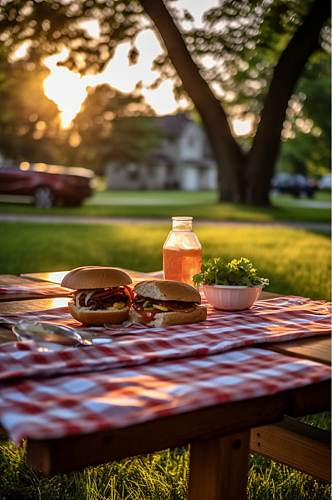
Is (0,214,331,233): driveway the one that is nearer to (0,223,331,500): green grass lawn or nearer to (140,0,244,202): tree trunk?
(0,223,331,500): green grass lawn

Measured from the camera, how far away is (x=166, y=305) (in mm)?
1951

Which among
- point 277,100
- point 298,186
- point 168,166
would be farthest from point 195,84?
point 168,166

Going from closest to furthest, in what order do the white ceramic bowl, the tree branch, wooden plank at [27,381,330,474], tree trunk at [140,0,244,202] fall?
wooden plank at [27,381,330,474]
the white ceramic bowl
the tree branch
tree trunk at [140,0,244,202]

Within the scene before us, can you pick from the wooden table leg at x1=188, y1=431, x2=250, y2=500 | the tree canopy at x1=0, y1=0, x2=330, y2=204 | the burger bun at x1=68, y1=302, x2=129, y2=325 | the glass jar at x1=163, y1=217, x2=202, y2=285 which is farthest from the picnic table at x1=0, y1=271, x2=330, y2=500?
the tree canopy at x1=0, y1=0, x2=330, y2=204

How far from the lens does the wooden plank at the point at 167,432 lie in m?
1.19

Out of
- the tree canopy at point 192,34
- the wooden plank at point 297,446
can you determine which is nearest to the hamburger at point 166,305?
the wooden plank at point 297,446

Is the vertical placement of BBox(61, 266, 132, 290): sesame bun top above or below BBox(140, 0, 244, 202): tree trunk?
below

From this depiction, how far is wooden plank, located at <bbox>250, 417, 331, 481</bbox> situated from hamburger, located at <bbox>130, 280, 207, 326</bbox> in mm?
523

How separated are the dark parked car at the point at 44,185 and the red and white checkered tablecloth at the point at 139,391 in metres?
18.1

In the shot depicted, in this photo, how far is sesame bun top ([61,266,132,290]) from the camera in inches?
76.7

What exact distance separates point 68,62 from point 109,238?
420cm

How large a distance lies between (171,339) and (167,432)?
0.45 m

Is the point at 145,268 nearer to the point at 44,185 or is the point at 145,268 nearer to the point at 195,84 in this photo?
the point at 195,84

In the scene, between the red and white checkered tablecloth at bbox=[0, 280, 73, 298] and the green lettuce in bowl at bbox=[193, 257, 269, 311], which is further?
the red and white checkered tablecloth at bbox=[0, 280, 73, 298]
